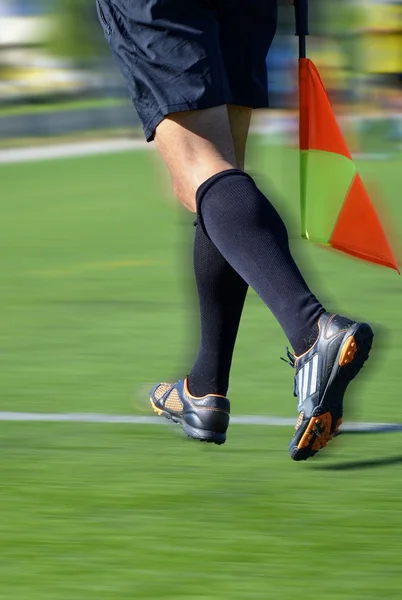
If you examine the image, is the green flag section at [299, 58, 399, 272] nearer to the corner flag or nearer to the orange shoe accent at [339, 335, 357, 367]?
the corner flag

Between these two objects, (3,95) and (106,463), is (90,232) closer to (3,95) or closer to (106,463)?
(106,463)

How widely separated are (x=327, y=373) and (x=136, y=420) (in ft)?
2.75

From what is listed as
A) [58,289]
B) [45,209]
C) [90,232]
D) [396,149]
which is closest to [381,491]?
[58,289]

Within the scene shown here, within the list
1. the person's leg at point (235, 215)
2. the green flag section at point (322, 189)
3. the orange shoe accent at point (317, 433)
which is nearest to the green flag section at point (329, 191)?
the green flag section at point (322, 189)

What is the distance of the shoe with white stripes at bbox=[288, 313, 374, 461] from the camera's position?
292cm

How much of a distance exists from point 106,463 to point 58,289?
2.82 metres

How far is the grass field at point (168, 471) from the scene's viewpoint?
2467 millimetres

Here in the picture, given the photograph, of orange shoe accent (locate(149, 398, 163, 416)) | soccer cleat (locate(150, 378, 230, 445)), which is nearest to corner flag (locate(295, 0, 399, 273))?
soccer cleat (locate(150, 378, 230, 445))

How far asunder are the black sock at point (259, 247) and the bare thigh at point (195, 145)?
36 millimetres

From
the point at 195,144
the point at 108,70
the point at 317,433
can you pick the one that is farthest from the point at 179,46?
the point at 108,70

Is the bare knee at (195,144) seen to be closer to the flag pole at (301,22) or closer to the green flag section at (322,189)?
the green flag section at (322,189)

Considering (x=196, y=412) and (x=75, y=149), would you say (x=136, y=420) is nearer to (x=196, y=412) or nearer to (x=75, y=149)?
(x=196, y=412)

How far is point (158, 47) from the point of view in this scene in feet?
10.2

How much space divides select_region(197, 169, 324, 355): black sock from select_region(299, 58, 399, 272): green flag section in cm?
19
